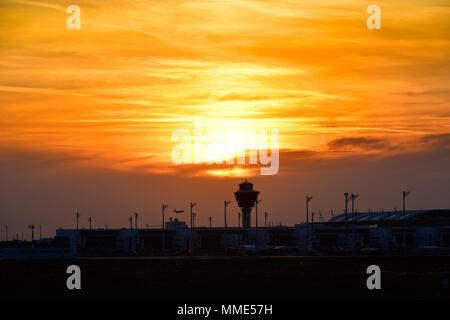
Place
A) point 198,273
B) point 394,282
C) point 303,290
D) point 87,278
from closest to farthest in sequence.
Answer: point 303,290 → point 394,282 → point 87,278 → point 198,273

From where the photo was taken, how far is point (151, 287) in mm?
77562

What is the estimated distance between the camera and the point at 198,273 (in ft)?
327
